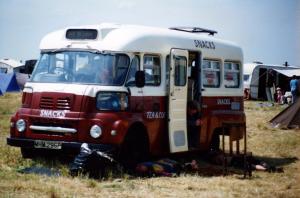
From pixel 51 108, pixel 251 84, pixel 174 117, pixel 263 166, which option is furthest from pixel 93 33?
pixel 251 84

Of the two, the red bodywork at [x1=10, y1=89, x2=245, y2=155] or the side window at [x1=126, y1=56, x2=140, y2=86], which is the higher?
the side window at [x1=126, y1=56, x2=140, y2=86]

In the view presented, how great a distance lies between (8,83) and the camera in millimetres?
37812

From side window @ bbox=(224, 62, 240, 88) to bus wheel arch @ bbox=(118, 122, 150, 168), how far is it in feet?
13.0

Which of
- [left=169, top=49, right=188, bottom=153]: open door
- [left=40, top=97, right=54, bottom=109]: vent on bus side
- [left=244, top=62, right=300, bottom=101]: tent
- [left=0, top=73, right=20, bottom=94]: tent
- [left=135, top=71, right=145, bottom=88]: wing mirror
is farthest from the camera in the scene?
[left=0, top=73, right=20, bottom=94]: tent

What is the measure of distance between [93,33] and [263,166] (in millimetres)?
4640

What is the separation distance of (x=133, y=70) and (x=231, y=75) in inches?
171

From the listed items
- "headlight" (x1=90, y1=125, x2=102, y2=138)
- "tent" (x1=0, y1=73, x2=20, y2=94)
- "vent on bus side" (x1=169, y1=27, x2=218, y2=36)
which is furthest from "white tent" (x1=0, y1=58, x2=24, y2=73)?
"headlight" (x1=90, y1=125, x2=102, y2=138)

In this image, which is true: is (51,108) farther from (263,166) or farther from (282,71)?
(282,71)

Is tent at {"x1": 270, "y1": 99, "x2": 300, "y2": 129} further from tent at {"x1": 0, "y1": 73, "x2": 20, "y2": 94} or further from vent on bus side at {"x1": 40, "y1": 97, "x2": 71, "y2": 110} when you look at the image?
tent at {"x1": 0, "y1": 73, "x2": 20, "y2": 94}

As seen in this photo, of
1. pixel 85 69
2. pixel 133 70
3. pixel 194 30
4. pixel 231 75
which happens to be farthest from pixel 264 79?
pixel 85 69

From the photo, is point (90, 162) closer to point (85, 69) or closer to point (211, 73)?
point (85, 69)

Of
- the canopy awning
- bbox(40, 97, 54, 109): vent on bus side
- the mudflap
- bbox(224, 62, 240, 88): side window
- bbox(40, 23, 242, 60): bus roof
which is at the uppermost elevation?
bbox(40, 23, 242, 60): bus roof

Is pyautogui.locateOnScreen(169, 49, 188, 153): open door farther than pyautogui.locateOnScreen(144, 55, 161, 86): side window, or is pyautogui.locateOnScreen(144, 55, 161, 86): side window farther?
pyautogui.locateOnScreen(169, 49, 188, 153): open door

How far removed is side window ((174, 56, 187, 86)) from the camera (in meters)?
11.8
